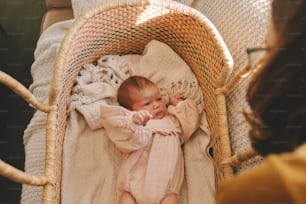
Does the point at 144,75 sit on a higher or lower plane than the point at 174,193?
higher

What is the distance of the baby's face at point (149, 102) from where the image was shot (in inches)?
47.1

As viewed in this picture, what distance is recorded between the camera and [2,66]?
1.71m

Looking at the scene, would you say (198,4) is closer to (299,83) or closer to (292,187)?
→ (299,83)

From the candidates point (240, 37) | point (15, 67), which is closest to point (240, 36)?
point (240, 37)

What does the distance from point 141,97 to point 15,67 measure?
747 mm

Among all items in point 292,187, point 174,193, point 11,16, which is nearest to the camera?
point 292,187

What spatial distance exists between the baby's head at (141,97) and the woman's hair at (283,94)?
0.62 metres

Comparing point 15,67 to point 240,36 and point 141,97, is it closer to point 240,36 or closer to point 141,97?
point 141,97

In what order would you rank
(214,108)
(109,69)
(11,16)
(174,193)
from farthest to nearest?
1. (11,16)
2. (109,69)
3. (214,108)
4. (174,193)

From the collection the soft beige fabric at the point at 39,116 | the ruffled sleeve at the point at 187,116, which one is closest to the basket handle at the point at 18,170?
the soft beige fabric at the point at 39,116

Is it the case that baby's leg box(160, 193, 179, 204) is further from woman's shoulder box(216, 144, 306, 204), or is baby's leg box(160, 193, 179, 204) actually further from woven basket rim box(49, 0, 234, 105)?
woman's shoulder box(216, 144, 306, 204)

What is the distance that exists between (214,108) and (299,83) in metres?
0.67

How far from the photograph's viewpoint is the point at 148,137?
1125 millimetres

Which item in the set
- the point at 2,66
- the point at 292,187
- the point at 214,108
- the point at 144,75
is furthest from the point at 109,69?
the point at 292,187
